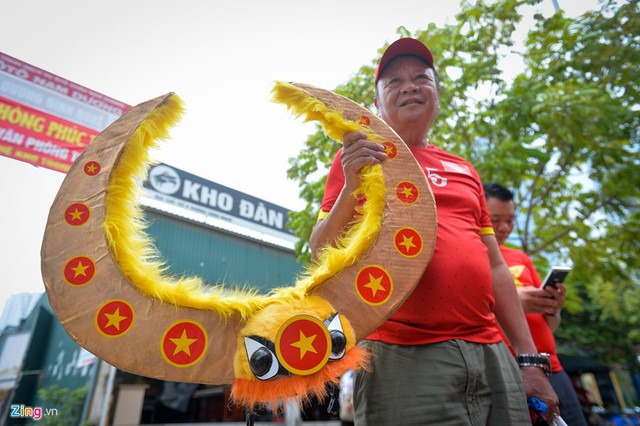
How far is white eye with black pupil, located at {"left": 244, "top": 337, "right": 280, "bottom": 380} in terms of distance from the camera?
0.90 meters

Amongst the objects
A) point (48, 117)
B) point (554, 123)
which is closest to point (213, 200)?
point (48, 117)

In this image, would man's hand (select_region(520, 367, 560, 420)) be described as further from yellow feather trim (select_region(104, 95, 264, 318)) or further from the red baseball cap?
the red baseball cap

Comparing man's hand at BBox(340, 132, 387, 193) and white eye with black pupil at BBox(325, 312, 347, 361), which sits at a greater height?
man's hand at BBox(340, 132, 387, 193)

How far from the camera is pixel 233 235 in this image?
5.00 metres

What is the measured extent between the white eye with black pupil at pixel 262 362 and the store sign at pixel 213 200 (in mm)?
5448

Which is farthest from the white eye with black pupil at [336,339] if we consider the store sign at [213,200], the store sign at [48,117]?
the store sign at [213,200]

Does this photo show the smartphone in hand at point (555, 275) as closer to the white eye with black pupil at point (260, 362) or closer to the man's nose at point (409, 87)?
the man's nose at point (409, 87)

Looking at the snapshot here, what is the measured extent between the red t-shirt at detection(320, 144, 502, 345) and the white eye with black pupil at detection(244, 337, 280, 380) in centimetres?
49

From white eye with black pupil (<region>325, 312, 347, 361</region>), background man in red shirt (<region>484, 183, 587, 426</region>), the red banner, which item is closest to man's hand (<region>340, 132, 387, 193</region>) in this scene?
white eye with black pupil (<region>325, 312, 347, 361</region>)

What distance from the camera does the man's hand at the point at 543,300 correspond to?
A: 2230 millimetres

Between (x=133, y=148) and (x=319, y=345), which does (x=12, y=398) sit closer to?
(x=133, y=148)

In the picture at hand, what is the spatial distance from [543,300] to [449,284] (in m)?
1.29

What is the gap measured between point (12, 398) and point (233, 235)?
2.61 m

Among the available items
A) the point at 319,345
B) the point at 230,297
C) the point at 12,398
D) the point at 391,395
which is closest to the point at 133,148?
the point at 230,297
